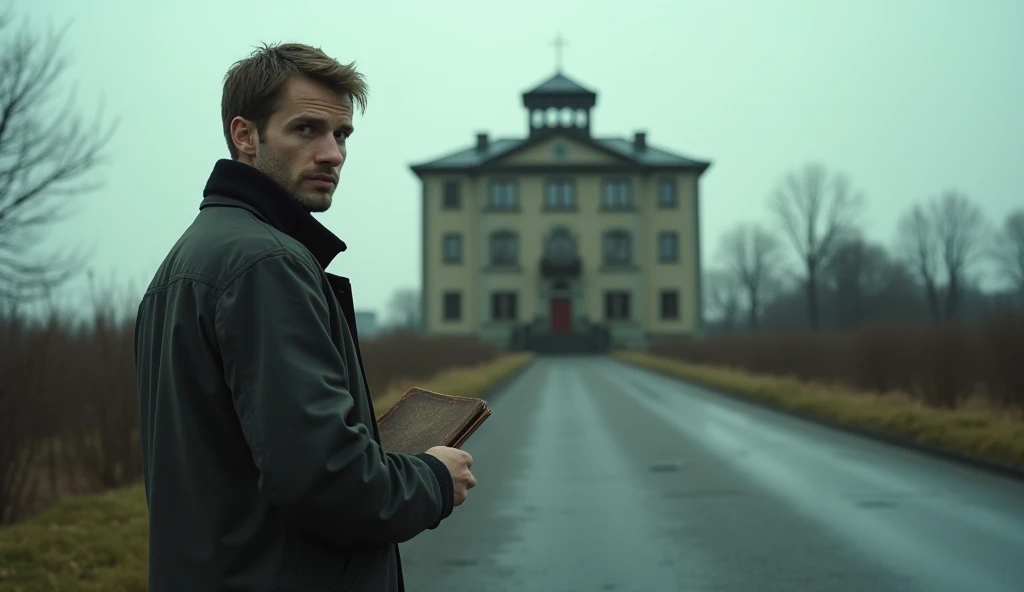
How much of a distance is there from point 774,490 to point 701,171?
52.8m

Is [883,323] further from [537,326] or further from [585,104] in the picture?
[585,104]

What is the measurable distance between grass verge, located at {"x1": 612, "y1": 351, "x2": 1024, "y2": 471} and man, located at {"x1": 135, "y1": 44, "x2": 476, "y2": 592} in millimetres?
9677

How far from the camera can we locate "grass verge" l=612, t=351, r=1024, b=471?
11.1 metres

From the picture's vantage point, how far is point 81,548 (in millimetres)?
6008

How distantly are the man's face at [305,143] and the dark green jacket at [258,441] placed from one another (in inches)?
7.9

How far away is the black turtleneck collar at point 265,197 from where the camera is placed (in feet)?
7.80

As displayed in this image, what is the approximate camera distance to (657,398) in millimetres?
22453

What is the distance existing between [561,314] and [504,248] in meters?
5.42

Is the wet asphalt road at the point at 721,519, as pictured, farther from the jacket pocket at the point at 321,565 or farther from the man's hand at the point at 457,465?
the jacket pocket at the point at 321,565

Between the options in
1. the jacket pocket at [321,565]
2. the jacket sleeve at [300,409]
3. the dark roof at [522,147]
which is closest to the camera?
the jacket sleeve at [300,409]

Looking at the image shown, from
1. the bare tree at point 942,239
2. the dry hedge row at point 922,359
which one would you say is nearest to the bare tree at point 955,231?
the bare tree at point 942,239

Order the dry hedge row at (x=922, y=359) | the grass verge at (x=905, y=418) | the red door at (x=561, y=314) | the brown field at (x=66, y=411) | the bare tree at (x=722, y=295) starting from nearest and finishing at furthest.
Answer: the brown field at (x=66, y=411), the grass verge at (x=905, y=418), the dry hedge row at (x=922, y=359), the red door at (x=561, y=314), the bare tree at (x=722, y=295)

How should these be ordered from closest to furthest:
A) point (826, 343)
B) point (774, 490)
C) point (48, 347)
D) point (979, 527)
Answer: point (979, 527)
point (48, 347)
point (774, 490)
point (826, 343)

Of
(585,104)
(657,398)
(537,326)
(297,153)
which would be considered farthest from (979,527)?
(585,104)
